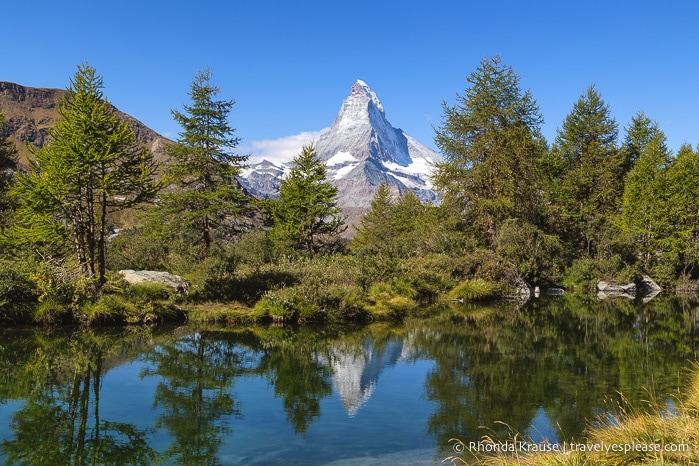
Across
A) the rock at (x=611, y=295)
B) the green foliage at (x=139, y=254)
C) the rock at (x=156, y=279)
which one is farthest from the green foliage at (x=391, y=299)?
the rock at (x=611, y=295)

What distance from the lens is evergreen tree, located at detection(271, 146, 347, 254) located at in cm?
3931

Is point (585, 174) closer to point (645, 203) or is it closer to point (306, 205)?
point (645, 203)

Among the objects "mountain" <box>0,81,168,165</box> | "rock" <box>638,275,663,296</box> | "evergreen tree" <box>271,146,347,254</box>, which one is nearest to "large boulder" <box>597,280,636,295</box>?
"rock" <box>638,275,663,296</box>

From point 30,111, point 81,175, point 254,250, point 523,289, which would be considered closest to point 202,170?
point 254,250

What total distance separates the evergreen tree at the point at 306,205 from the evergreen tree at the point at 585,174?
17.7 meters

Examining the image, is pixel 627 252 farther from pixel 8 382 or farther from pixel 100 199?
pixel 8 382

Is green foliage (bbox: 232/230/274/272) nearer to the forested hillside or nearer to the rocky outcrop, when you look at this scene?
the forested hillside

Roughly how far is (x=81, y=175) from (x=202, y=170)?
1376cm

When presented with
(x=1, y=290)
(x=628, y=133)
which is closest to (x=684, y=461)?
(x=1, y=290)

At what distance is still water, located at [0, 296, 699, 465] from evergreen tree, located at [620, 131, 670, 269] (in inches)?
905

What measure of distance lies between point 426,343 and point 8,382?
35.2 ft

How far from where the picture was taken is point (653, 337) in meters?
17.0

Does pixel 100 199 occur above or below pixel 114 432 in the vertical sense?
above

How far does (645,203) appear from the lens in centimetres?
3847
